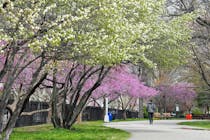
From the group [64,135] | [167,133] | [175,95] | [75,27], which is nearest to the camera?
[75,27]

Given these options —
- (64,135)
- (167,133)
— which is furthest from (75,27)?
(167,133)

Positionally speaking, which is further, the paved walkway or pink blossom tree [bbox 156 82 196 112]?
pink blossom tree [bbox 156 82 196 112]

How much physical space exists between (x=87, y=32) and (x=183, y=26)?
11689mm

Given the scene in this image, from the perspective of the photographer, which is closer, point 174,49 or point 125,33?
point 125,33

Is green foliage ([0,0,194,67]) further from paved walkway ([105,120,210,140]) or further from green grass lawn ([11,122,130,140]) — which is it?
paved walkway ([105,120,210,140])

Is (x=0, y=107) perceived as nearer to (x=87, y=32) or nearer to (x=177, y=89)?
(x=87, y=32)

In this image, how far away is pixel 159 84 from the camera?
225ft

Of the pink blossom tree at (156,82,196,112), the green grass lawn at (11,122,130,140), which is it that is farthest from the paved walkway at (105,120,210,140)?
the pink blossom tree at (156,82,196,112)

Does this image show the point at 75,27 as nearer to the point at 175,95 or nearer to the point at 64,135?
the point at 64,135

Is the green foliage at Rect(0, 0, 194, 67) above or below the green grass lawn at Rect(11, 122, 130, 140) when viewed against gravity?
above

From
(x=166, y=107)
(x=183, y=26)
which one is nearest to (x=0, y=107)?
(x=183, y=26)

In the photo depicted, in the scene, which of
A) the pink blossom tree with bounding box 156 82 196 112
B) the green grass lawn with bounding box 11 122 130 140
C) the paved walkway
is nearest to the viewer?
the green grass lawn with bounding box 11 122 130 140

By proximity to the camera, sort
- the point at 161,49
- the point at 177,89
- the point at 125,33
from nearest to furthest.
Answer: the point at 125,33 → the point at 161,49 → the point at 177,89

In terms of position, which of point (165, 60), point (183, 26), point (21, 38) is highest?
point (183, 26)
